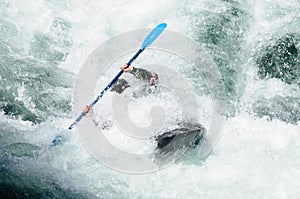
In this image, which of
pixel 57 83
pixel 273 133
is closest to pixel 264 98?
pixel 273 133

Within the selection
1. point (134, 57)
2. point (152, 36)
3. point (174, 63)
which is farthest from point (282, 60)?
point (134, 57)

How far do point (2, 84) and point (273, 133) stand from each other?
203 inches

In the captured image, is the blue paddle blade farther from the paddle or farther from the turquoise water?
the turquoise water

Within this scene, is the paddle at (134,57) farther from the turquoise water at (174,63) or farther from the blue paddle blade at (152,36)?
the turquoise water at (174,63)

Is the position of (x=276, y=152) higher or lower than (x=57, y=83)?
higher

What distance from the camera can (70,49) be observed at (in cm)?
870

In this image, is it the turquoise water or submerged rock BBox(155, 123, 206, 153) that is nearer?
the turquoise water

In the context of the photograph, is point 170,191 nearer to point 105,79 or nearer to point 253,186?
point 253,186

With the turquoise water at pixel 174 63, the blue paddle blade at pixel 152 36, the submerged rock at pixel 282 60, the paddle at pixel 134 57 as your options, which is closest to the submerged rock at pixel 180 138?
the turquoise water at pixel 174 63

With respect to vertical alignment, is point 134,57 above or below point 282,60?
below

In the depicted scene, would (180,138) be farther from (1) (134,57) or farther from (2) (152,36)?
(2) (152,36)

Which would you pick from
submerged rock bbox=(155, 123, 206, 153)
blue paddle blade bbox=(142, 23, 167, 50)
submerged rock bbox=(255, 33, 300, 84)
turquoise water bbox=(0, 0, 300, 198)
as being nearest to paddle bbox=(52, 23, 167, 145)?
blue paddle blade bbox=(142, 23, 167, 50)

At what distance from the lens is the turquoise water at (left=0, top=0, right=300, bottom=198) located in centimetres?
648

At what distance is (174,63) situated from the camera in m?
8.39
